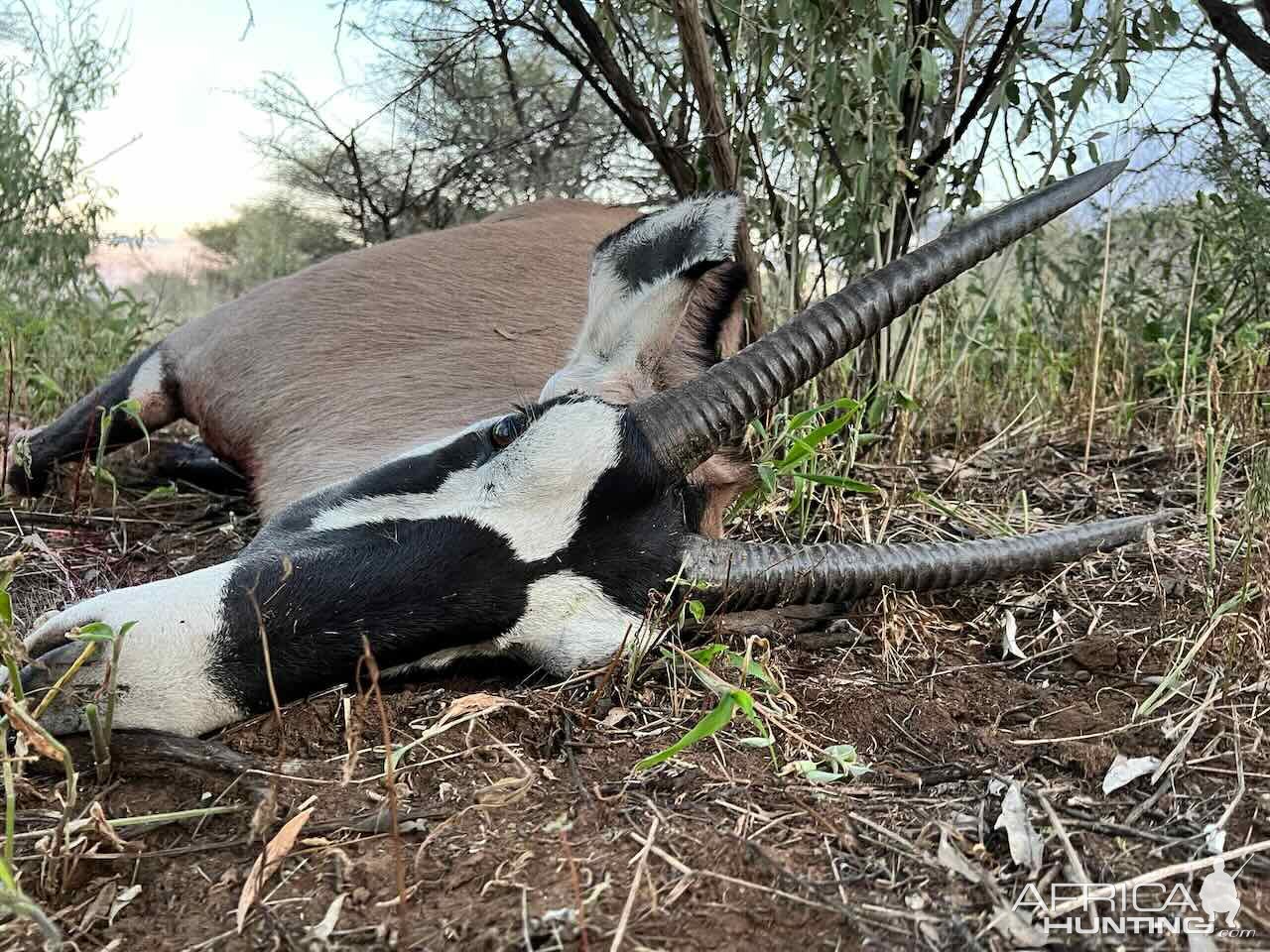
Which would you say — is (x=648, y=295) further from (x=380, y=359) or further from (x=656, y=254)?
(x=380, y=359)

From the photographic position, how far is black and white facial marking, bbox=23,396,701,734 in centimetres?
196

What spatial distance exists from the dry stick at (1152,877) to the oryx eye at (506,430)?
141cm

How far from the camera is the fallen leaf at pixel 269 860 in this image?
4.92 feet

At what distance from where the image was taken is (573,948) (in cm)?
138

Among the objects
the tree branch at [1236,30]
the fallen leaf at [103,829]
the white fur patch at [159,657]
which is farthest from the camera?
the tree branch at [1236,30]

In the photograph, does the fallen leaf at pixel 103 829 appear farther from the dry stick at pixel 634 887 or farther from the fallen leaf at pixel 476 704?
the dry stick at pixel 634 887

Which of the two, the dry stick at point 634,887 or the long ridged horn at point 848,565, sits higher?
the long ridged horn at point 848,565

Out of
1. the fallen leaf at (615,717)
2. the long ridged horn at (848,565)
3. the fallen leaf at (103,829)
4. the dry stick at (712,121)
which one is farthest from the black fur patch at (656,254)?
the fallen leaf at (103,829)

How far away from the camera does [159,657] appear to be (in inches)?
75.8

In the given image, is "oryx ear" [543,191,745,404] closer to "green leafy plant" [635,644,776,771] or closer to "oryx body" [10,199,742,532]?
"oryx body" [10,199,742,532]

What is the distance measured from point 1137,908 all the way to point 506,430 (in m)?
1.50

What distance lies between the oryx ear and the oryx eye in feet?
0.79

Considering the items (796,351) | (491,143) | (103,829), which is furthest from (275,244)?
(103,829)

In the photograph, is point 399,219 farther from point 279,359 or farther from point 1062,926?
point 1062,926
